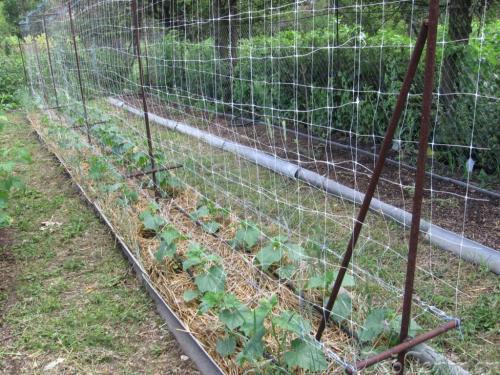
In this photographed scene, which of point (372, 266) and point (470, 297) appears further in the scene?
point (372, 266)

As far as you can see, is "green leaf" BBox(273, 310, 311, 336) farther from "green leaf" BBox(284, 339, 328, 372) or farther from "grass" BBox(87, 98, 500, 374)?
"grass" BBox(87, 98, 500, 374)

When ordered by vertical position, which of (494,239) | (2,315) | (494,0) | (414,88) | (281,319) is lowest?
(2,315)

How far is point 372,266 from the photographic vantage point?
9.54 ft

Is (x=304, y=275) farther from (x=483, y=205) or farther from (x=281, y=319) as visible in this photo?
(x=483, y=205)

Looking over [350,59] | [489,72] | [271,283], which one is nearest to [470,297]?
[271,283]

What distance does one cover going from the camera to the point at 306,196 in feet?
13.6

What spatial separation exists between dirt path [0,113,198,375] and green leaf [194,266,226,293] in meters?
0.37

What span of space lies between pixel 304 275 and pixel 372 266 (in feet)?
1.65

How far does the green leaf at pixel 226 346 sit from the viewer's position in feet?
6.94

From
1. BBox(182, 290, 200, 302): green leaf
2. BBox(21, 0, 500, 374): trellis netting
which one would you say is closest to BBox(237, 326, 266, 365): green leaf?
BBox(21, 0, 500, 374): trellis netting

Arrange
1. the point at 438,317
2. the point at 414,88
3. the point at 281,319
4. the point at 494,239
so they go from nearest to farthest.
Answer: the point at 281,319
the point at 438,317
the point at 494,239
the point at 414,88

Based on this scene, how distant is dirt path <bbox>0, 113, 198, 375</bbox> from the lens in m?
2.40

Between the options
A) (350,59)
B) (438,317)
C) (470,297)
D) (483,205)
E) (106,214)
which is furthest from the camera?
(350,59)

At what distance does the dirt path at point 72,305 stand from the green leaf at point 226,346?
267mm
